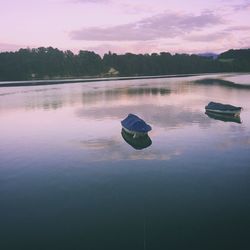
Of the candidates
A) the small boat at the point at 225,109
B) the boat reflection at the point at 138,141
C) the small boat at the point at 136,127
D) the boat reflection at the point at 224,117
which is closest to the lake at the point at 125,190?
the boat reflection at the point at 138,141

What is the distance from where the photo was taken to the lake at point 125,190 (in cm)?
2088

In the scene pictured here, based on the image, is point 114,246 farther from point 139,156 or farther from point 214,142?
point 214,142

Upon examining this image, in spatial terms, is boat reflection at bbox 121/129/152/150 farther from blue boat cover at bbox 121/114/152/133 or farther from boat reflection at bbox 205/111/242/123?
boat reflection at bbox 205/111/242/123

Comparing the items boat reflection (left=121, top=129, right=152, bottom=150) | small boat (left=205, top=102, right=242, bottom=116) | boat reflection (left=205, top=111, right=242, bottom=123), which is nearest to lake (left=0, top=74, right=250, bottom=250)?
boat reflection (left=121, top=129, right=152, bottom=150)

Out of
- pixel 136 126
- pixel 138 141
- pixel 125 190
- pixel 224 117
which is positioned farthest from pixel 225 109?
pixel 125 190

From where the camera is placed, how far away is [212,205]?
2495 centimetres

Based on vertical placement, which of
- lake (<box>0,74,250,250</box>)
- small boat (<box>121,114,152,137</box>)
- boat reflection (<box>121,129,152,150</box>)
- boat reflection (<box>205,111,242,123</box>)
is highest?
small boat (<box>121,114,152,137</box>)

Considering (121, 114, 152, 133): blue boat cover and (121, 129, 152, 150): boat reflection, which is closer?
(121, 129, 152, 150): boat reflection

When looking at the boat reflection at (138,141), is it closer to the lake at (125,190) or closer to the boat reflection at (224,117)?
the lake at (125,190)

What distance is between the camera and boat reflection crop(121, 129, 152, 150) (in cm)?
4394

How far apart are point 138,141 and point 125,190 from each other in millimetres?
18509

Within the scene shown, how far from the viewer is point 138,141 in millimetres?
46344

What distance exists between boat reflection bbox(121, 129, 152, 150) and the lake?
2.26 feet

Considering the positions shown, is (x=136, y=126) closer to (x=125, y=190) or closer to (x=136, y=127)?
(x=136, y=127)
